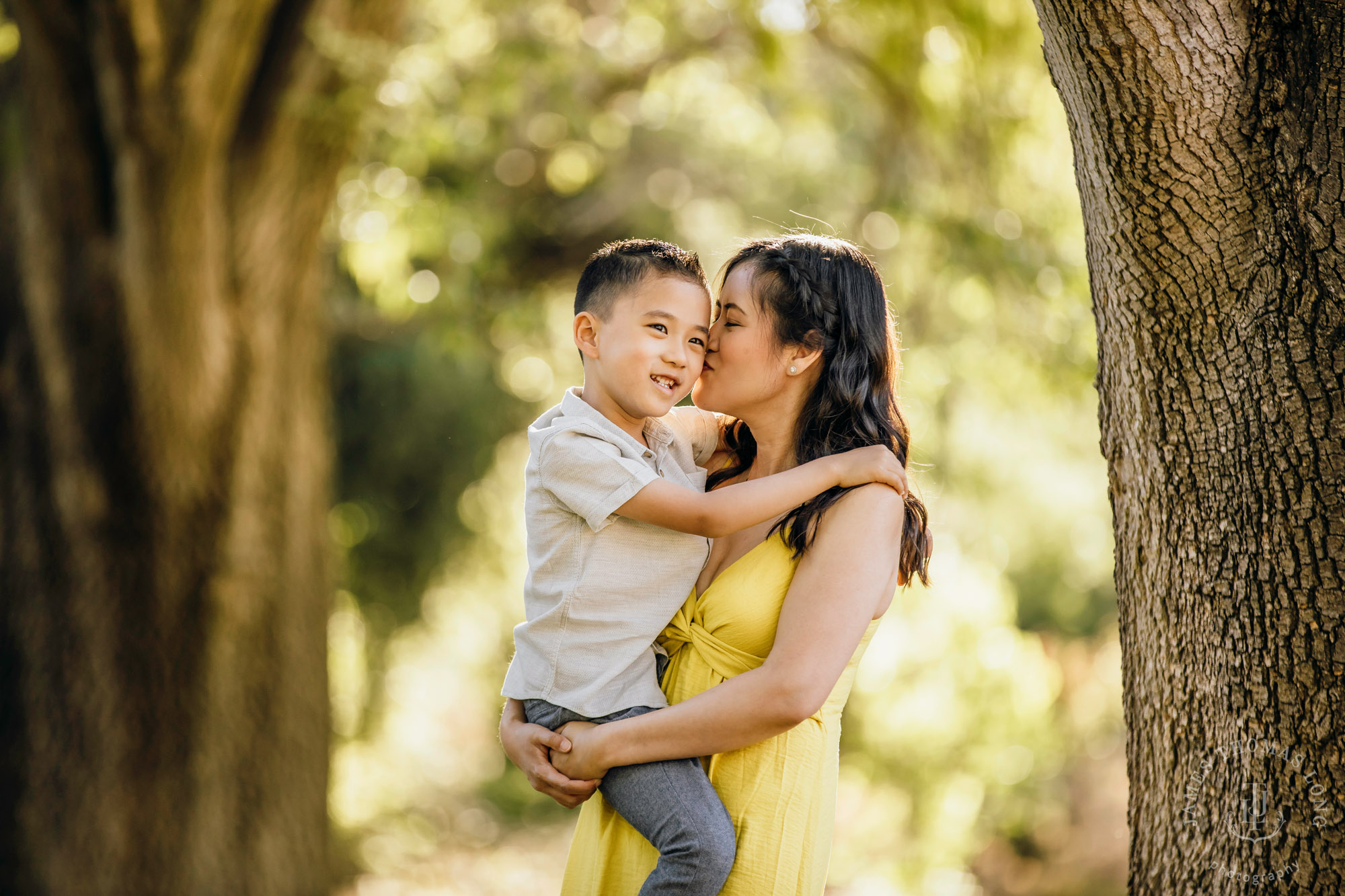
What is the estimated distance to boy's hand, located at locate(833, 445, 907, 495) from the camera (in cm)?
177

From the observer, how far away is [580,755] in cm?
177

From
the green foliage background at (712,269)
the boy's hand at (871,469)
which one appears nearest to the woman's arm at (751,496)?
the boy's hand at (871,469)

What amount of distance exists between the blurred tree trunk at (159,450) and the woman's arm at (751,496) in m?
3.06

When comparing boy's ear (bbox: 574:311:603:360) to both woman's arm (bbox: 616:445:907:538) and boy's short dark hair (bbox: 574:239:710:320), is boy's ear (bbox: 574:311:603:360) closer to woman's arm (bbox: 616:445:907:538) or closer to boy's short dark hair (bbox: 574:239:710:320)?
boy's short dark hair (bbox: 574:239:710:320)

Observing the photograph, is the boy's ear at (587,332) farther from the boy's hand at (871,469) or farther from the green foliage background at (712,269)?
the green foliage background at (712,269)

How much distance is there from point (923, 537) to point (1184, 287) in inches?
26.1

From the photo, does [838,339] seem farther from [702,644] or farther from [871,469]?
[702,644]

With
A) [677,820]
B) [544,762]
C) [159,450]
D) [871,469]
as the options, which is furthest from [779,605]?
[159,450]

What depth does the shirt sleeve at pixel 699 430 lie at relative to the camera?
7.46ft

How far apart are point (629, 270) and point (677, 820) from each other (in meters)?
1.05

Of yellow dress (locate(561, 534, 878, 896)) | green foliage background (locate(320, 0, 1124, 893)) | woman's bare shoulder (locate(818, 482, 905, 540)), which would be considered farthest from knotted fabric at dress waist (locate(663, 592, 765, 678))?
green foliage background (locate(320, 0, 1124, 893))

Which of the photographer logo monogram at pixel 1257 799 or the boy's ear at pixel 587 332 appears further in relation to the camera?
the boy's ear at pixel 587 332

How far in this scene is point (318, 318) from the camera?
4.82 m

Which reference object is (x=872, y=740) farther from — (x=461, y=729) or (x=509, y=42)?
(x=461, y=729)
